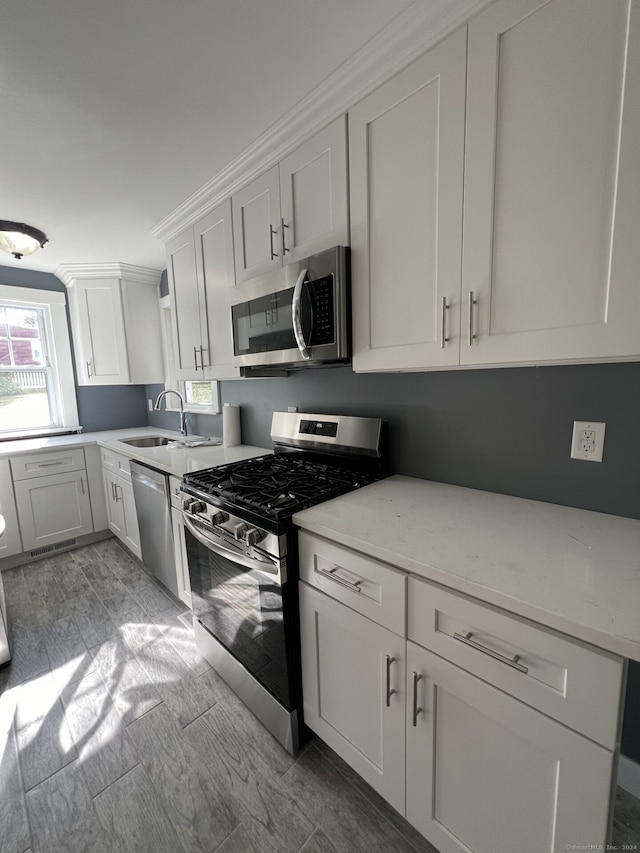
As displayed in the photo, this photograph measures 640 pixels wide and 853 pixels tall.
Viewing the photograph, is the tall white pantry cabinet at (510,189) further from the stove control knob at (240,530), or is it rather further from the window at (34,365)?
the window at (34,365)

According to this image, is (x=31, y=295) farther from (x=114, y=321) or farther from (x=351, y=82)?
(x=351, y=82)

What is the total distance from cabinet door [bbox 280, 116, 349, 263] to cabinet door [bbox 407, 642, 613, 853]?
1454 millimetres

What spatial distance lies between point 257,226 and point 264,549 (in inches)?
58.1

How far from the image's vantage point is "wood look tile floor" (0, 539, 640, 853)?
3.75 ft

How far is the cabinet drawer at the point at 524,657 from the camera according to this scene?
2.19ft

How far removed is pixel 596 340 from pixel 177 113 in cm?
174

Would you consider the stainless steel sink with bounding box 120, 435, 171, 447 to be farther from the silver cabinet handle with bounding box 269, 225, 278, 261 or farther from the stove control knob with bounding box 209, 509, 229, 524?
the silver cabinet handle with bounding box 269, 225, 278, 261

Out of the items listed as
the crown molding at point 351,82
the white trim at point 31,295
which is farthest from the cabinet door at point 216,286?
the white trim at point 31,295

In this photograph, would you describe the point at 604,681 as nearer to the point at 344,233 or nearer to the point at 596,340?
the point at 596,340

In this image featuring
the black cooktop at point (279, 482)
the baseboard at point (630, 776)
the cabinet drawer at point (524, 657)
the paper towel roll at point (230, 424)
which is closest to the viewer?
the cabinet drawer at point (524, 657)

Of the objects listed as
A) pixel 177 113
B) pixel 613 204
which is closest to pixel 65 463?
pixel 177 113

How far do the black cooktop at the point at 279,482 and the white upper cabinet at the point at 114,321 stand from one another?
219cm

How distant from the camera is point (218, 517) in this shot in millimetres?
1474

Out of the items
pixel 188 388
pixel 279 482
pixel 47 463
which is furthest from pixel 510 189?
pixel 47 463
